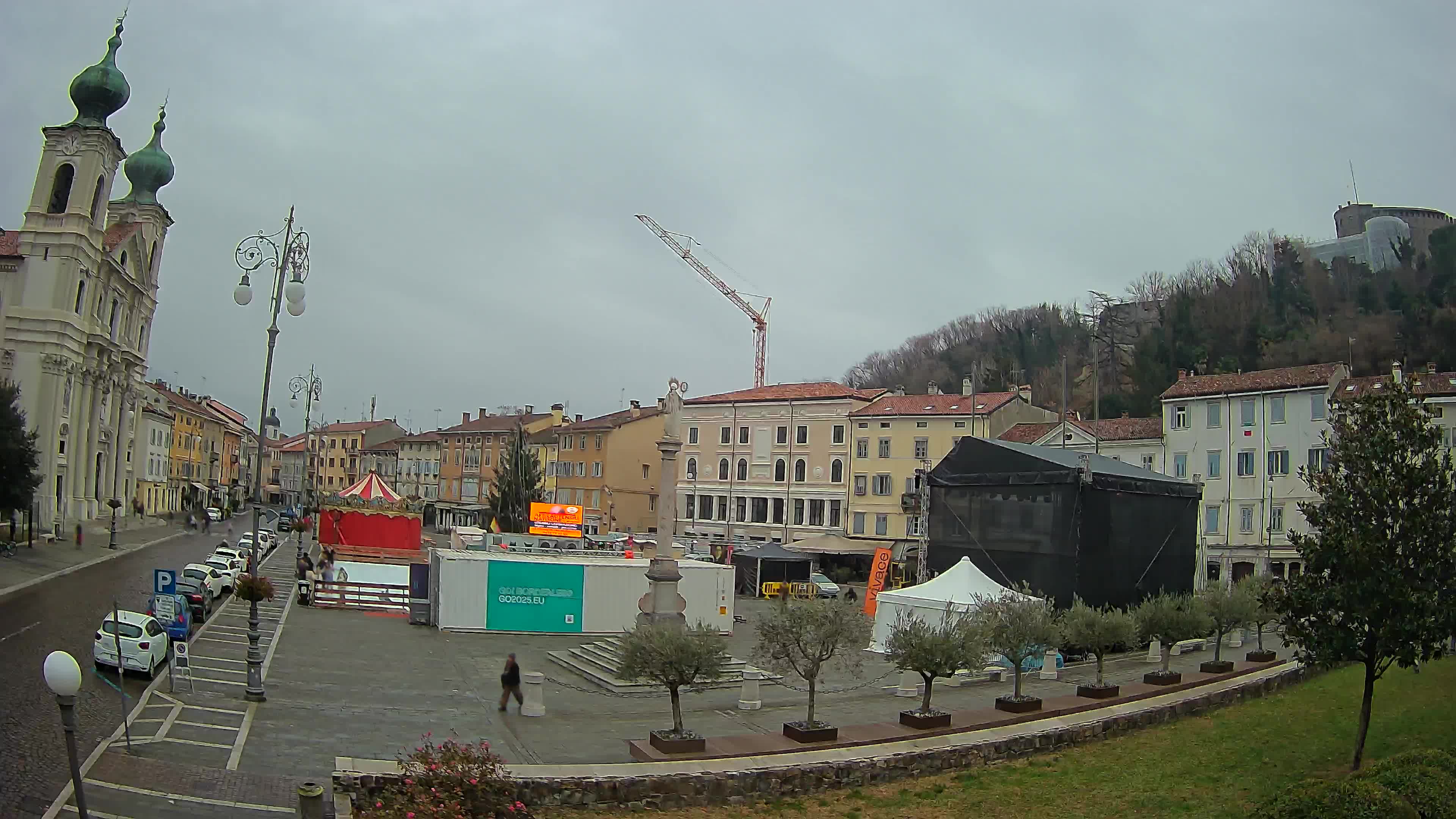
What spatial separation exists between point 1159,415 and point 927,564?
3954cm

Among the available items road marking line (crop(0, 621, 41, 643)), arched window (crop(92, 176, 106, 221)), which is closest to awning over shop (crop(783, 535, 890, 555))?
road marking line (crop(0, 621, 41, 643))

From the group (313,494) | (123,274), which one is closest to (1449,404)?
(123,274)

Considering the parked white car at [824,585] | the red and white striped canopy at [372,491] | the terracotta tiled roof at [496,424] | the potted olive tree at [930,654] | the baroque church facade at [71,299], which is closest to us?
the potted olive tree at [930,654]

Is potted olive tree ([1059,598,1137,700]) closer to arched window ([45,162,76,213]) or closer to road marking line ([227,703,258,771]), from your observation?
road marking line ([227,703,258,771])

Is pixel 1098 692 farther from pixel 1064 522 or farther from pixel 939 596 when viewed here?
pixel 1064 522

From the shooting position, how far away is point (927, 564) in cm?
3984

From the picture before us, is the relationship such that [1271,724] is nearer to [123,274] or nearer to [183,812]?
[183,812]

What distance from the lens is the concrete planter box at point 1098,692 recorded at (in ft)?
71.3

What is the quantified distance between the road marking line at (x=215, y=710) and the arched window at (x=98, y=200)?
50643mm

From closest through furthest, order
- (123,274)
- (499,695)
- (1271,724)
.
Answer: (1271,724)
(499,695)
(123,274)

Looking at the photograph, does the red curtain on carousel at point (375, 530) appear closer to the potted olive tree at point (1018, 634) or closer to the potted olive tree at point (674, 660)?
the potted olive tree at point (1018, 634)

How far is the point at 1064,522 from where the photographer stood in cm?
3297

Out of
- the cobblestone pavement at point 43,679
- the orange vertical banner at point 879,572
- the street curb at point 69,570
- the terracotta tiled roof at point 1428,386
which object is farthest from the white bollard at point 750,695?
the terracotta tiled roof at point 1428,386

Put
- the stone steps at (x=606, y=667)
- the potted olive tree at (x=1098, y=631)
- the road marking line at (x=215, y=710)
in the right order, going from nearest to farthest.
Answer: the road marking line at (x=215, y=710) → the potted olive tree at (x=1098, y=631) → the stone steps at (x=606, y=667)
